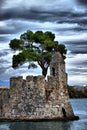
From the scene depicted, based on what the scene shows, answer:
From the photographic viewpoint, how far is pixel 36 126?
59.2 metres

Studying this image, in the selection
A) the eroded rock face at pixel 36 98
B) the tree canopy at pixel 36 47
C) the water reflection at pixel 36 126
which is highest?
the tree canopy at pixel 36 47

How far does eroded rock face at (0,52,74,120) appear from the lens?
62.8 m

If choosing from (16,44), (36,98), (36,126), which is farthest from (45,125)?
(16,44)

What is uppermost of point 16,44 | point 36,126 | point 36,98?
point 16,44

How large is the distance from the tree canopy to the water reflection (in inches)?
424

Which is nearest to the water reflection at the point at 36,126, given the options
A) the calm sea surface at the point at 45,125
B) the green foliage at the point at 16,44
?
the calm sea surface at the point at 45,125

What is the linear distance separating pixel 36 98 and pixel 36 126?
467 centimetres

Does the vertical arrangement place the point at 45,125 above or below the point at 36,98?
below

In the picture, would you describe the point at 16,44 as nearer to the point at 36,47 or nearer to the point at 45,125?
the point at 36,47

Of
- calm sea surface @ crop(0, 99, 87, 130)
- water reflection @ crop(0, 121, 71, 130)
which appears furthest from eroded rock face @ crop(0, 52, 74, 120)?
water reflection @ crop(0, 121, 71, 130)

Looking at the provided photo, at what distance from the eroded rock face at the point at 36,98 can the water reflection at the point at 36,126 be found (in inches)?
58.7

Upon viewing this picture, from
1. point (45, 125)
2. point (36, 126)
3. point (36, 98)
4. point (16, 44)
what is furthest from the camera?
point (16, 44)

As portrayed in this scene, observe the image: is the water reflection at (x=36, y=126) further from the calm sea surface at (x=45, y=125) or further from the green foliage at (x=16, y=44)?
the green foliage at (x=16, y=44)

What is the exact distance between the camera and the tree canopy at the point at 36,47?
70688 millimetres
